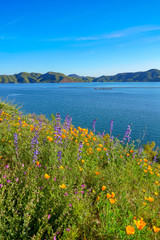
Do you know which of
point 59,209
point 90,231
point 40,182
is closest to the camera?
point 90,231

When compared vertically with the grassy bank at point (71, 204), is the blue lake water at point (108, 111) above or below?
below

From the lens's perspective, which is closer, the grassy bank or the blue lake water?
the grassy bank

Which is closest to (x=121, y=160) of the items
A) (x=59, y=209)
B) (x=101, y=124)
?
(x=59, y=209)

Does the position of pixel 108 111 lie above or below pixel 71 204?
below

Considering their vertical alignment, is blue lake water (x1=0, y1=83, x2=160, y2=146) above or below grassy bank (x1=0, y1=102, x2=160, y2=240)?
below

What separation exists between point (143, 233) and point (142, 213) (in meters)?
0.50

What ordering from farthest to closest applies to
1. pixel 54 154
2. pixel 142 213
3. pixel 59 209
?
pixel 54 154 → pixel 142 213 → pixel 59 209

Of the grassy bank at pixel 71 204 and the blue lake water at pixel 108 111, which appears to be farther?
the blue lake water at pixel 108 111

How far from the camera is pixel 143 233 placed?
2.24 m

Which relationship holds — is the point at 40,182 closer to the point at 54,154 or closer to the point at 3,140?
the point at 54,154

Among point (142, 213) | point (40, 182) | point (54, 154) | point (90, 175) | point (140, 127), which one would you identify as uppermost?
point (54, 154)

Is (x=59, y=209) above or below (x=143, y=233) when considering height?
above

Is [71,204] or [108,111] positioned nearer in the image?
[71,204]

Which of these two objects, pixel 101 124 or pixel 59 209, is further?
pixel 101 124
